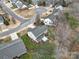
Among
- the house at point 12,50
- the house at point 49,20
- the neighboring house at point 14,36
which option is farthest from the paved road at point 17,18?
the house at point 12,50

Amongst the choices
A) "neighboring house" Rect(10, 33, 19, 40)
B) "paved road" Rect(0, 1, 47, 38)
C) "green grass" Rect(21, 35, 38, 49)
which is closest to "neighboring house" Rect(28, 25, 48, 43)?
"green grass" Rect(21, 35, 38, 49)

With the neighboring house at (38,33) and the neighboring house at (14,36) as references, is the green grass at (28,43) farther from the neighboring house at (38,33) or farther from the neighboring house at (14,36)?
the neighboring house at (14,36)

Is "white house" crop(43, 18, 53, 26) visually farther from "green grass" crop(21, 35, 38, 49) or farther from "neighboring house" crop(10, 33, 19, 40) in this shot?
"neighboring house" crop(10, 33, 19, 40)

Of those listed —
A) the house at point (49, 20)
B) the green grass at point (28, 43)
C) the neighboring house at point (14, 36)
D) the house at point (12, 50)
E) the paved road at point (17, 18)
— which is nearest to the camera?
the house at point (12, 50)

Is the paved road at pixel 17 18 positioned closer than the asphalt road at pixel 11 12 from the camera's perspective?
Yes

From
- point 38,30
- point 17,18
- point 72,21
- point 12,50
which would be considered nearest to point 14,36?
point 38,30

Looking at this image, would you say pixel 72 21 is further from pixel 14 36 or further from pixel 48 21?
pixel 48 21
